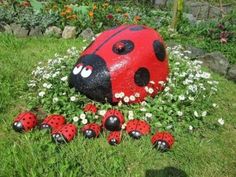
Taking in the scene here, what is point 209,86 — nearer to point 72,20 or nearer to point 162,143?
point 162,143

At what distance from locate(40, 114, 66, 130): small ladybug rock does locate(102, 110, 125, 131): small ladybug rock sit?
1.76ft

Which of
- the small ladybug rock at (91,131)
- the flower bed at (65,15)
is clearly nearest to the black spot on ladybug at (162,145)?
the small ladybug rock at (91,131)

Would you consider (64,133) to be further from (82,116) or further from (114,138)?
(114,138)

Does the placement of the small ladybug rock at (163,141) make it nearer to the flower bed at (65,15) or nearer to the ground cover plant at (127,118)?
the ground cover plant at (127,118)

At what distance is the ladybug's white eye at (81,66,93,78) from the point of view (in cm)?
558

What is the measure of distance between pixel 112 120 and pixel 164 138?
0.68 m

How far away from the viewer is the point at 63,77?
6.15 meters

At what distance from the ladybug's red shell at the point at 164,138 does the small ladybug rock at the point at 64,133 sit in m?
0.96

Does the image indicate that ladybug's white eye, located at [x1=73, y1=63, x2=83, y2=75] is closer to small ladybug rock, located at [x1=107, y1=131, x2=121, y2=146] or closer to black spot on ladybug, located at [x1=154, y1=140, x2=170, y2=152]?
small ladybug rock, located at [x1=107, y1=131, x2=121, y2=146]

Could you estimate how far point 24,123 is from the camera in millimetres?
5293

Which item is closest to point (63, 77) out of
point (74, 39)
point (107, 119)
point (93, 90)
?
point (93, 90)

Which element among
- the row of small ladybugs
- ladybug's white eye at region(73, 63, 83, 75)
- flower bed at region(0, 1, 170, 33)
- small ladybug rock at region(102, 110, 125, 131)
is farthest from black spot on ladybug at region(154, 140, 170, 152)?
flower bed at region(0, 1, 170, 33)

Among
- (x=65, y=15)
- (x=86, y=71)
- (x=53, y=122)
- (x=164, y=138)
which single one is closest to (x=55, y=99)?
(x=53, y=122)

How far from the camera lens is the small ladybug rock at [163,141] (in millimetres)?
5078
